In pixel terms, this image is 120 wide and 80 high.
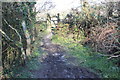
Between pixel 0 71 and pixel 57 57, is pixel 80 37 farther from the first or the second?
pixel 0 71

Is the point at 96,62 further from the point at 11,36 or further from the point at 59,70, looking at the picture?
the point at 11,36

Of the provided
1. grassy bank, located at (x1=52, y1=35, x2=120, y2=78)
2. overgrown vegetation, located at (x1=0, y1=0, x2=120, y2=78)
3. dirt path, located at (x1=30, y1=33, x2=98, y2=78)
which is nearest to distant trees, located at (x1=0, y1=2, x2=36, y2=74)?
overgrown vegetation, located at (x1=0, y1=0, x2=120, y2=78)

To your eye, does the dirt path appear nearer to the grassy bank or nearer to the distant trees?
the grassy bank

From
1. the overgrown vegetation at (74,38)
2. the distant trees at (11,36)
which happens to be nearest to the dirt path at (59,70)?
the overgrown vegetation at (74,38)

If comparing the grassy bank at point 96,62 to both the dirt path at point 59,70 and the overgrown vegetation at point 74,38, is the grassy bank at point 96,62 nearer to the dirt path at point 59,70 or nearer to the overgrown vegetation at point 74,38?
the overgrown vegetation at point 74,38

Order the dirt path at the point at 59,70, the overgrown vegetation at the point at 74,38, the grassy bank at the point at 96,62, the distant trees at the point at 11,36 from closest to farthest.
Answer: the distant trees at the point at 11,36
the overgrown vegetation at the point at 74,38
the dirt path at the point at 59,70
the grassy bank at the point at 96,62

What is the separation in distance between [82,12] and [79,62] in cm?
384

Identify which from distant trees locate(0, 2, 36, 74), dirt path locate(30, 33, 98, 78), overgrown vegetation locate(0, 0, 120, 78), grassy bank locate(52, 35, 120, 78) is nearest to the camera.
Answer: distant trees locate(0, 2, 36, 74)

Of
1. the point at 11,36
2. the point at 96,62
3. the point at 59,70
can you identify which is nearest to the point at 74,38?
the point at 96,62

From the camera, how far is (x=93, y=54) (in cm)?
591

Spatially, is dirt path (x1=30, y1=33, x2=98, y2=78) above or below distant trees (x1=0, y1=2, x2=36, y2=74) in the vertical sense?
below

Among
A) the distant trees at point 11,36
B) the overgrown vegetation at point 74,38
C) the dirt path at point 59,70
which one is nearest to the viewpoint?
the distant trees at point 11,36

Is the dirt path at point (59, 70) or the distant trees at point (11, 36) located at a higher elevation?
the distant trees at point (11, 36)

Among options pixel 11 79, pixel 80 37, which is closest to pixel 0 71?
pixel 11 79
